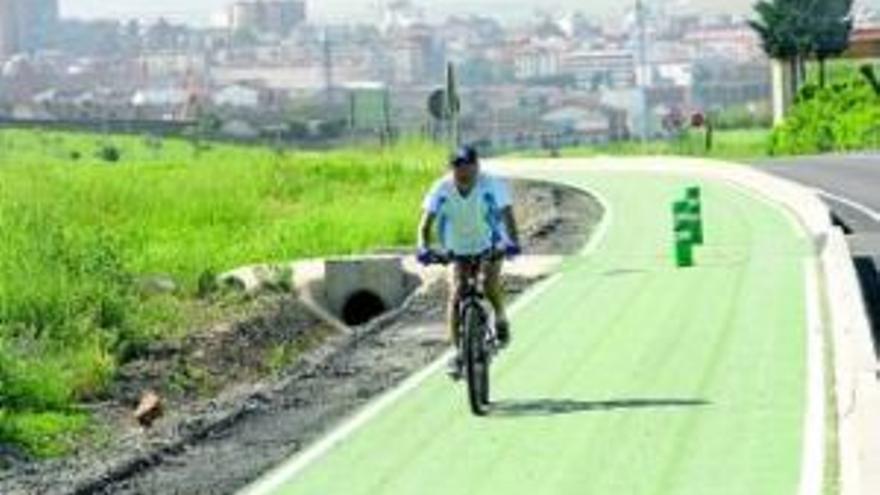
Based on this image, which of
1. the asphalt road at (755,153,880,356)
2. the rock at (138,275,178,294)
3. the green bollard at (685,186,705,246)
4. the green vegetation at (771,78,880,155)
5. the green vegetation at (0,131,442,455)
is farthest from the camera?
the green vegetation at (771,78,880,155)

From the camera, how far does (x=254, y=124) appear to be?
147 meters

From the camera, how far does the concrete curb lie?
1088 centimetres

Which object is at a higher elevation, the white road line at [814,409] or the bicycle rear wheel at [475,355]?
the bicycle rear wheel at [475,355]

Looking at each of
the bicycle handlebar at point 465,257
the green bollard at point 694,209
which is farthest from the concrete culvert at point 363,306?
the bicycle handlebar at point 465,257

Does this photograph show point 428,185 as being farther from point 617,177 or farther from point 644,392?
point 644,392

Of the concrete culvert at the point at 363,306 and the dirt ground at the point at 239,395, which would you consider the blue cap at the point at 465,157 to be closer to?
the dirt ground at the point at 239,395

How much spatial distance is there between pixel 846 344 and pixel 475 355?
326cm

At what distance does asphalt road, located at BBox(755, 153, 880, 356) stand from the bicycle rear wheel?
5.74m

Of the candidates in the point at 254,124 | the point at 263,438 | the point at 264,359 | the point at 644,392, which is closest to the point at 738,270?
the point at 264,359

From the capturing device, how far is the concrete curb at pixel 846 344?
10.9m

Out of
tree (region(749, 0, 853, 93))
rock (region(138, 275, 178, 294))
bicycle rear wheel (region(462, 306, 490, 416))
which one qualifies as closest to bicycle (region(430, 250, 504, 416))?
bicycle rear wheel (region(462, 306, 490, 416))

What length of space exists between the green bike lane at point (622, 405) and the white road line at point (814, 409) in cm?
9

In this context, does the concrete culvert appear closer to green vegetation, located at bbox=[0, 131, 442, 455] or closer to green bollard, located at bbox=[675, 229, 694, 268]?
green vegetation, located at bbox=[0, 131, 442, 455]

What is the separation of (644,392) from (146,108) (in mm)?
166559
